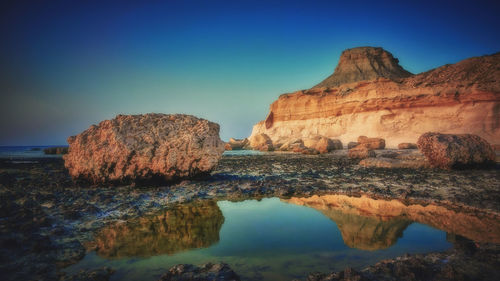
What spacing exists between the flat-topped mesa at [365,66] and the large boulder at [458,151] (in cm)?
3761

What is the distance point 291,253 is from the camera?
9.05ft

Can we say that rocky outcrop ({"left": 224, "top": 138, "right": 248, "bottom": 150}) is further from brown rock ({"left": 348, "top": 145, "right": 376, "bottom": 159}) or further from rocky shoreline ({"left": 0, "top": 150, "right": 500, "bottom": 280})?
rocky shoreline ({"left": 0, "top": 150, "right": 500, "bottom": 280})

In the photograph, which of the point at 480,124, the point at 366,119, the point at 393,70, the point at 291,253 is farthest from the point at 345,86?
the point at 291,253

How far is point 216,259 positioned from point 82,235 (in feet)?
6.92

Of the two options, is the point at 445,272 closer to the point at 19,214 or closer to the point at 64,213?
the point at 64,213

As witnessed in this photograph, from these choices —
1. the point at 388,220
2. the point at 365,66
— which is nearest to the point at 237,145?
the point at 365,66

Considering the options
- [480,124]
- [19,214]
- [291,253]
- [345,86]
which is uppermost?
[345,86]

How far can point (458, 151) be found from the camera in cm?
868

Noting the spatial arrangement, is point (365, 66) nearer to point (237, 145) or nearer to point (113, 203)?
point (237, 145)

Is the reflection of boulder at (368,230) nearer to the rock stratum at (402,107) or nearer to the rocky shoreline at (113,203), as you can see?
the rocky shoreline at (113,203)

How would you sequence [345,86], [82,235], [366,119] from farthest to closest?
[345,86] → [366,119] → [82,235]

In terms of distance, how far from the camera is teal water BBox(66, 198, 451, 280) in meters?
2.45

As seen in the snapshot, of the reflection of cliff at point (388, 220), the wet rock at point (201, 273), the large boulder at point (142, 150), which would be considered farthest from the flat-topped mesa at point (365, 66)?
the wet rock at point (201, 273)

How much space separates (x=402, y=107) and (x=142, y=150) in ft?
94.3
